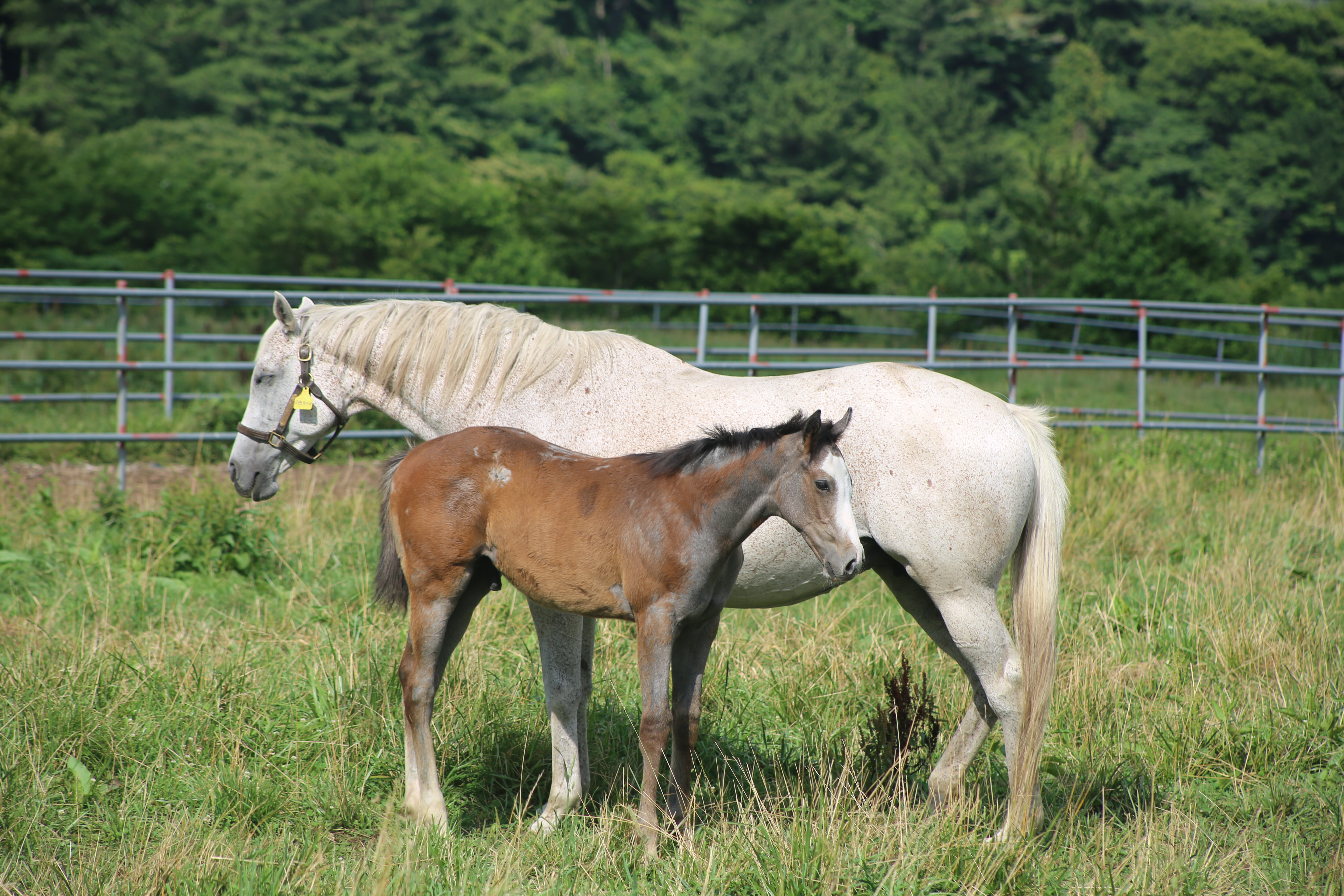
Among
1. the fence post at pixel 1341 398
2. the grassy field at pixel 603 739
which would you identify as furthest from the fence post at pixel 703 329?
the fence post at pixel 1341 398

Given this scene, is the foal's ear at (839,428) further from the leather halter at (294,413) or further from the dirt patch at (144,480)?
the dirt patch at (144,480)

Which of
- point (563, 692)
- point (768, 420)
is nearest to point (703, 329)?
point (768, 420)

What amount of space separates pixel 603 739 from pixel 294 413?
1.68 metres

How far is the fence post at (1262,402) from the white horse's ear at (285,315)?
25.2 ft

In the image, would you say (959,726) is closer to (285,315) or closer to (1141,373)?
(285,315)

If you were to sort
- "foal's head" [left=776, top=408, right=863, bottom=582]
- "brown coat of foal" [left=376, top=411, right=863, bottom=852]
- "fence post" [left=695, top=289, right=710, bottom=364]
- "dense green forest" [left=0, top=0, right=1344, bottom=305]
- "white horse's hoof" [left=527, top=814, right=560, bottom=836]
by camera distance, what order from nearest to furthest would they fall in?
"foal's head" [left=776, top=408, right=863, bottom=582]
"brown coat of foal" [left=376, top=411, right=863, bottom=852]
"white horse's hoof" [left=527, top=814, right=560, bottom=836]
"fence post" [left=695, top=289, right=710, bottom=364]
"dense green forest" [left=0, top=0, right=1344, bottom=305]

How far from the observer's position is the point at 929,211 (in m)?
36.7

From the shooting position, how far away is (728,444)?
2.78m

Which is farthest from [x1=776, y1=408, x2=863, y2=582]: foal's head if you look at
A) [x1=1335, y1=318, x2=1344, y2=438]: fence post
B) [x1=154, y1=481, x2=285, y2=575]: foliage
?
[x1=1335, y1=318, x2=1344, y2=438]: fence post

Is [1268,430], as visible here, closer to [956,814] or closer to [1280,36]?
[956,814]

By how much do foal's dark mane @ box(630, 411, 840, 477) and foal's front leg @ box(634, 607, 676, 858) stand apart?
40 cm

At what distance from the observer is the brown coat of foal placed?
2641mm

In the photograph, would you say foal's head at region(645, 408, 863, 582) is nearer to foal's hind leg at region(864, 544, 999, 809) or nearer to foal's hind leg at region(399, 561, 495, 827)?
foal's hind leg at region(864, 544, 999, 809)

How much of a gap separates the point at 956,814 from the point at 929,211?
118 ft
